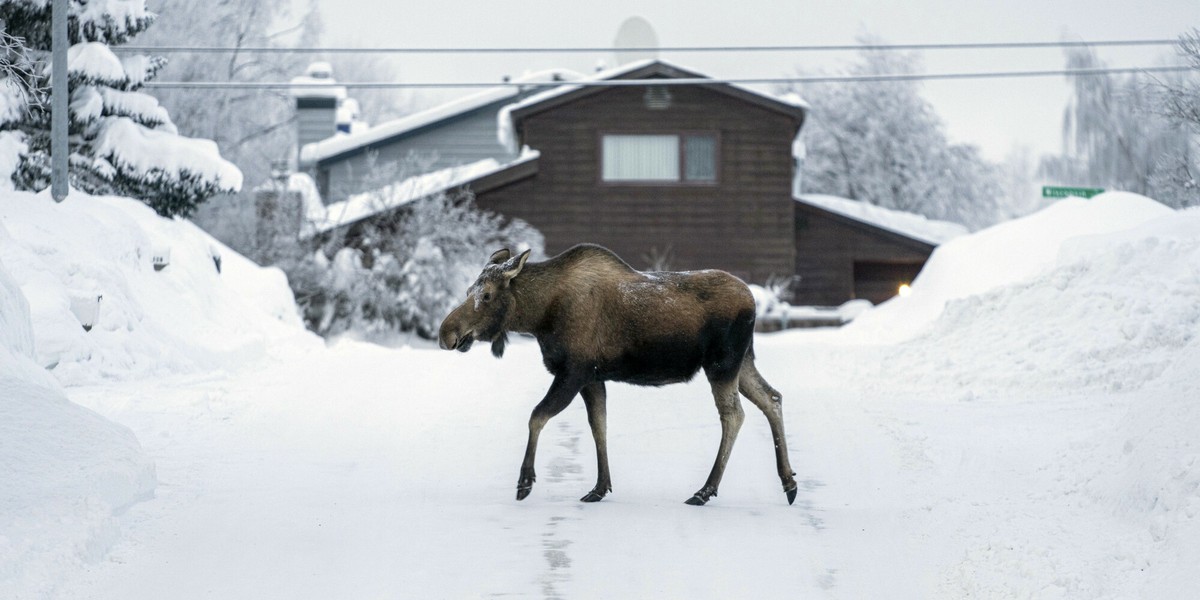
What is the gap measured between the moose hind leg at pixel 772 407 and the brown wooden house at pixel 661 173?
26.0 meters

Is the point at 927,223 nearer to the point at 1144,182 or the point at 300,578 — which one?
the point at 1144,182

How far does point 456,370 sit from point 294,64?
31249 mm

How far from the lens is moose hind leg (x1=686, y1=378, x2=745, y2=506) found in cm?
988

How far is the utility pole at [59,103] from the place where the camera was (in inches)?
770

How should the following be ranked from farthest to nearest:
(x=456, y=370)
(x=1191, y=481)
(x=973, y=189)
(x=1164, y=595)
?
(x=973, y=189) < (x=456, y=370) < (x=1191, y=481) < (x=1164, y=595)

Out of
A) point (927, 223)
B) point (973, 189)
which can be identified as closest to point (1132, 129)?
point (927, 223)

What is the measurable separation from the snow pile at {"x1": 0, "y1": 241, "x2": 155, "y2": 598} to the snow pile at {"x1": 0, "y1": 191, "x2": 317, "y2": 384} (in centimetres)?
514

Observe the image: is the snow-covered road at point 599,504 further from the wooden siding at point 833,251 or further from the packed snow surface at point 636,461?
the wooden siding at point 833,251

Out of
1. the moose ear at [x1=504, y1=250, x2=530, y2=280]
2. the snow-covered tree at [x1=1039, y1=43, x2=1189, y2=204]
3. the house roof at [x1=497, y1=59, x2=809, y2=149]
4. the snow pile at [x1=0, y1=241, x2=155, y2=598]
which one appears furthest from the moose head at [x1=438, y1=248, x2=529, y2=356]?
the snow-covered tree at [x1=1039, y1=43, x2=1189, y2=204]

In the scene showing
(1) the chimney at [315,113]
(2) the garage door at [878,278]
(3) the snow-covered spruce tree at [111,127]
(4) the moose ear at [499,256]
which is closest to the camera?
(4) the moose ear at [499,256]

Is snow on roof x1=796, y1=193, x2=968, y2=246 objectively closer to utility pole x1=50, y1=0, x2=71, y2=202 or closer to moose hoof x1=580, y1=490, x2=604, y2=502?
utility pole x1=50, y1=0, x2=71, y2=202

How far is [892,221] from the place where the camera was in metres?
44.8

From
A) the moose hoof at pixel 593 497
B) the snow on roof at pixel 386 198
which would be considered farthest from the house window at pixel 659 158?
the moose hoof at pixel 593 497

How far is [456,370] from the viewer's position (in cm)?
1961
